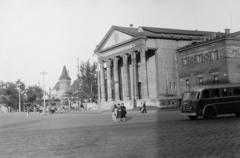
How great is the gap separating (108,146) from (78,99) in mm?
82637

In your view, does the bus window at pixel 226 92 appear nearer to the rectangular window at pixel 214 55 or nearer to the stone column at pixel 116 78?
the rectangular window at pixel 214 55

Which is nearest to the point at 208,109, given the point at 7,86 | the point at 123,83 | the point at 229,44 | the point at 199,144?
the point at 199,144

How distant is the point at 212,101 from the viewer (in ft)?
90.2

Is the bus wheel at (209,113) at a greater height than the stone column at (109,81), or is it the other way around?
the stone column at (109,81)

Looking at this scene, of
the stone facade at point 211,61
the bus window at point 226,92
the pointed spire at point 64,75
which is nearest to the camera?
the bus window at point 226,92

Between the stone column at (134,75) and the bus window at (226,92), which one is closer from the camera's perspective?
the bus window at (226,92)

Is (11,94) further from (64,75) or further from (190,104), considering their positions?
(190,104)

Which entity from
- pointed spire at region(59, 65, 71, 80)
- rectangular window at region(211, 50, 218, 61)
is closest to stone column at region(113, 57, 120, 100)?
rectangular window at region(211, 50, 218, 61)

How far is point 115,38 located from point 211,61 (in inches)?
911

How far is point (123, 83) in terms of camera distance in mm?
78688

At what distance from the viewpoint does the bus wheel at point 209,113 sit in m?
27.3

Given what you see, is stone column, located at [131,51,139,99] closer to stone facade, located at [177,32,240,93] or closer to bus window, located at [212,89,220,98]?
stone facade, located at [177,32,240,93]

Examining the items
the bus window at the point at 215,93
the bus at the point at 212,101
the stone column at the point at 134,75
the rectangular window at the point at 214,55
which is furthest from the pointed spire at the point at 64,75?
the bus window at the point at 215,93

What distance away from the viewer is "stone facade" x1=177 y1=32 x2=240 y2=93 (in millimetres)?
56812
